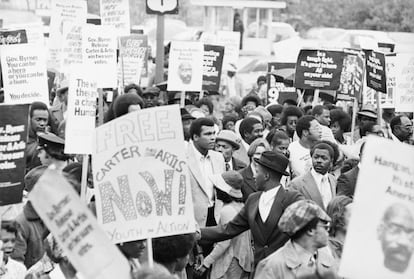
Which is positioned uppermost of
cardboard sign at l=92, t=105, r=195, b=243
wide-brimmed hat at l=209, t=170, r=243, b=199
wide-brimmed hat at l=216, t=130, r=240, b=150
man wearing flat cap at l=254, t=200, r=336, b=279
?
cardboard sign at l=92, t=105, r=195, b=243

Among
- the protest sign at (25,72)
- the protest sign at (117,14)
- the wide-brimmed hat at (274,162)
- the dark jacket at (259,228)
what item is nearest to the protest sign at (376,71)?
the protest sign at (25,72)

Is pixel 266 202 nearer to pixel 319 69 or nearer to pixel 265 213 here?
pixel 265 213

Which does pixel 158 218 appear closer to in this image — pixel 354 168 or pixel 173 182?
pixel 173 182

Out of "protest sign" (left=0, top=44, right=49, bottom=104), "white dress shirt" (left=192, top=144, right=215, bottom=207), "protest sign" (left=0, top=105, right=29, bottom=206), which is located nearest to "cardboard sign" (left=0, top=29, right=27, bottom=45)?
"protest sign" (left=0, top=44, right=49, bottom=104)

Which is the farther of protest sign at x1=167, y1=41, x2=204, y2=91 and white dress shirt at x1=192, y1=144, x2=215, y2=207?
protest sign at x1=167, y1=41, x2=204, y2=91

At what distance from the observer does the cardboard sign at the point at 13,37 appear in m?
15.0

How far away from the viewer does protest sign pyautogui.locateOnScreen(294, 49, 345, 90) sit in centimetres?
1539

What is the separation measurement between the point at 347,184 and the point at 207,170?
1.18 m

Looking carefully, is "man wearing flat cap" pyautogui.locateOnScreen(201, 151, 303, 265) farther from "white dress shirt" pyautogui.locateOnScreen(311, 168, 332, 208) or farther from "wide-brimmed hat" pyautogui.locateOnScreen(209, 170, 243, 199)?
"white dress shirt" pyautogui.locateOnScreen(311, 168, 332, 208)

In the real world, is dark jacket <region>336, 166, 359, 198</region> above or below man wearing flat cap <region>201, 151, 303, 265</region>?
below

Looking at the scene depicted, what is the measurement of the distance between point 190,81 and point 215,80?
1554mm

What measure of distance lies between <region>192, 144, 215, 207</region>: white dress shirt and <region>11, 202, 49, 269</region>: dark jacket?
5.86ft

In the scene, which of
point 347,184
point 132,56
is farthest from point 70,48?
point 347,184

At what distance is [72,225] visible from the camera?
17.9ft
